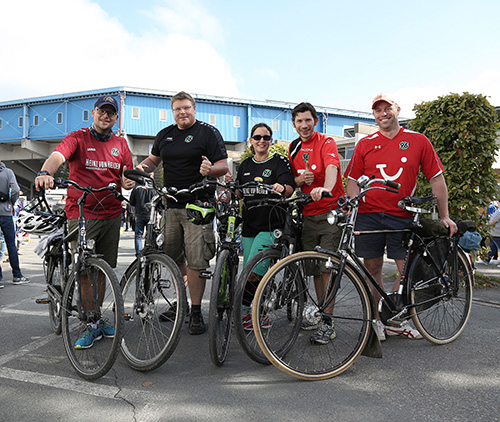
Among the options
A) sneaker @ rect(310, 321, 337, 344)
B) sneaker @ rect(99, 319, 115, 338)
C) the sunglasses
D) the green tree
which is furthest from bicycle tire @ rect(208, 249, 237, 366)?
the green tree

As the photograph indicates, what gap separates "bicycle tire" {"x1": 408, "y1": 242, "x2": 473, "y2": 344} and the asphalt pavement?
0.50 ft

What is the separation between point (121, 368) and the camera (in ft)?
10.5

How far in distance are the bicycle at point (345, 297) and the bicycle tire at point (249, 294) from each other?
0.18m

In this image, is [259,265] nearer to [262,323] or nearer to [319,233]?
[262,323]

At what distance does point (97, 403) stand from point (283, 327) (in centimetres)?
135

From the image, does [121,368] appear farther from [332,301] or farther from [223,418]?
[332,301]

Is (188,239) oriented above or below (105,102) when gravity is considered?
below

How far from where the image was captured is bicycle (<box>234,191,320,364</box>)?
9.90ft

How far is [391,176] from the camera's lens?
377 cm

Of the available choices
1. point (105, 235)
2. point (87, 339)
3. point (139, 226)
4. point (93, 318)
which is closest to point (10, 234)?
point (139, 226)

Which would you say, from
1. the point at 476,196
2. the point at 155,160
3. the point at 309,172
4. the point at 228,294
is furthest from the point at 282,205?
the point at 476,196

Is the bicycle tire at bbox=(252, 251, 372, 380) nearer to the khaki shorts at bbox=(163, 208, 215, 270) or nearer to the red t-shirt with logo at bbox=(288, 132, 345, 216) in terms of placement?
the red t-shirt with logo at bbox=(288, 132, 345, 216)

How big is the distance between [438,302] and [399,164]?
1.28 metres

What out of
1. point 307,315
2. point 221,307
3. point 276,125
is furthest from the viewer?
point 276,125
